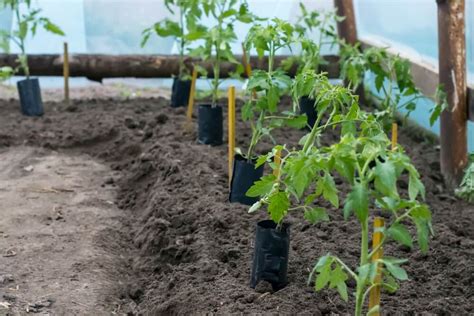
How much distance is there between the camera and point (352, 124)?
3012mm

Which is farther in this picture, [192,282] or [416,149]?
[416,149]

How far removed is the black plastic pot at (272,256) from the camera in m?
3.34

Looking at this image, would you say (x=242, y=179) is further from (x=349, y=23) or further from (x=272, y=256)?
(x=349, y=23)

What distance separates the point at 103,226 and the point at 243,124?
1744mm

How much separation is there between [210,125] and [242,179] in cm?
126

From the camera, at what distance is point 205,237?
13.0ft

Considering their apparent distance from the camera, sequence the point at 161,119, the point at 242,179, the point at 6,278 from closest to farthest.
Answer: the point at 6,278
the point at 242,179
the point at 161,119

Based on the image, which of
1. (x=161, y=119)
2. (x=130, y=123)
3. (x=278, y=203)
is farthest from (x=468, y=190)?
(x=130, y=123)

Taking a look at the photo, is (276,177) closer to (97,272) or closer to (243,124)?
(97,272)

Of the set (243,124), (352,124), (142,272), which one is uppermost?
(352,124)

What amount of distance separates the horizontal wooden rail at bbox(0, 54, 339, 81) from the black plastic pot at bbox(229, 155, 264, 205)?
9.54 ft

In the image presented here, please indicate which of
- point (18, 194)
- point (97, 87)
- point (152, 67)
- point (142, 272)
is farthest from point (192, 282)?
point (97, 87)

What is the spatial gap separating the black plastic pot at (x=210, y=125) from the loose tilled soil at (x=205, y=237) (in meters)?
0.10

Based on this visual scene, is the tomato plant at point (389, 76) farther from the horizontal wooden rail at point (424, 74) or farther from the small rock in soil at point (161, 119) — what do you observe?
the small rock in soil at point (161, 119)
